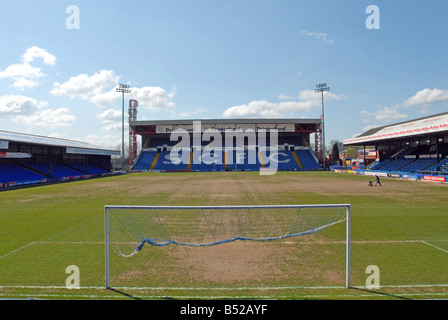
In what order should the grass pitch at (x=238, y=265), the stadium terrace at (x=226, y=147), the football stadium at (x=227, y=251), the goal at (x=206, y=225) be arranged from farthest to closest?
the stadium terrace at (x=226, y=147) < the goal at (x=206, y=225) < the football stadium at (x=227, y=251) < the grass pitch at (x=238, y=265)

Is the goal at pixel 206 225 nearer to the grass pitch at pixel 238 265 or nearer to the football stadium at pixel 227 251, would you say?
the football stadium at pixel 227 251

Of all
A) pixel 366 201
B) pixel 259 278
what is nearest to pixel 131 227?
pixel 259 278

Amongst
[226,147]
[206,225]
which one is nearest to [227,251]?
[206,225]

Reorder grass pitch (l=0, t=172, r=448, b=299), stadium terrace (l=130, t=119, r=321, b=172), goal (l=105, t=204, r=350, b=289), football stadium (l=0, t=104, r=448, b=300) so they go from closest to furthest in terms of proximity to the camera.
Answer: grass pitch (l=0, t=172, r=448, b=299) < football stadium (l=0, t=104, r=448, b=300) < goal (l=105, t=204, r=350, b=289) < stadium terrace (l=130, t=119, r=321, b=172)

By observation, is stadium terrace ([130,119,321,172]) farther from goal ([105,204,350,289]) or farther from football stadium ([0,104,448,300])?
goal ([105,204,350,289])

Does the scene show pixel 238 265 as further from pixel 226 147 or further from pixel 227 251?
pixel 226 147

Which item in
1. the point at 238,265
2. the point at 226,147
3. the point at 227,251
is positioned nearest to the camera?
the point at 238,265

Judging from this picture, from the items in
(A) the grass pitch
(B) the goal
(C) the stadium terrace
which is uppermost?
(C) the stadium terrace

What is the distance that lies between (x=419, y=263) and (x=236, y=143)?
194 feet

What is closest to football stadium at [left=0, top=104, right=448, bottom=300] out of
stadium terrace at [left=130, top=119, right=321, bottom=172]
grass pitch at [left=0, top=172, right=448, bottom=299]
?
grass pitch at [left=0, top=172, right=448, bottom=299]

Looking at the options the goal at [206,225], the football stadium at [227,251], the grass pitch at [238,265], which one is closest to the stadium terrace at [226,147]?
the football stadium at [227,251]

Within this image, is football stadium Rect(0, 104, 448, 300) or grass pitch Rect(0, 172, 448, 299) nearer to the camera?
grass pitch Rect(0, 172, 448, 299)
